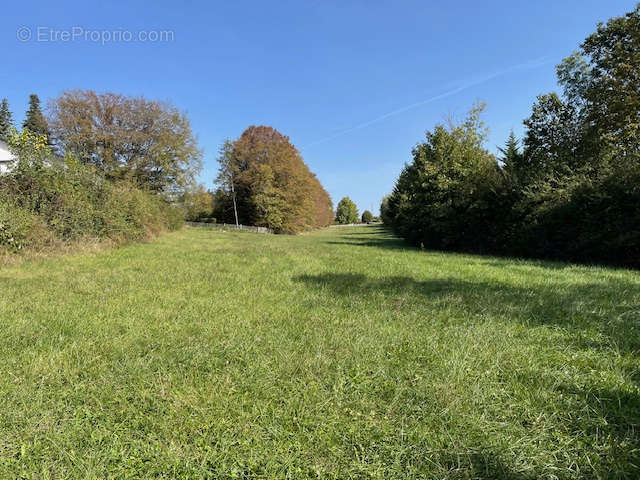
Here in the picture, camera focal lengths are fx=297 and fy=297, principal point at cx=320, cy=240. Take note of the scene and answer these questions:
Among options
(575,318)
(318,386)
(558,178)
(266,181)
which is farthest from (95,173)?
(266,181)

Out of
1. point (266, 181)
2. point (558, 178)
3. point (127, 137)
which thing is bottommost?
point (558, 178)

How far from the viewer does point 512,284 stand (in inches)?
224

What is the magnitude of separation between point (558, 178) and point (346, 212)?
74.0 meters

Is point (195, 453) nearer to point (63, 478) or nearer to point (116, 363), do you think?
point (63, 478)

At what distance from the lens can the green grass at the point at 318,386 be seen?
1.67 m

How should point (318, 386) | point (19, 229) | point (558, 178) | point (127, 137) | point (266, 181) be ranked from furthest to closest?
point (266, 181) < point (127, 137) < point (558, 178) < point (19, 229) < point (318, 386)

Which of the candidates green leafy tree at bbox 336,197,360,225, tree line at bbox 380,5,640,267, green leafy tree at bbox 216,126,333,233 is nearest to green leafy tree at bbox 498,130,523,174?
tree line at bbox 380,5,640,267

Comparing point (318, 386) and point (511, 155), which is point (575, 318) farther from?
point (511, 155)

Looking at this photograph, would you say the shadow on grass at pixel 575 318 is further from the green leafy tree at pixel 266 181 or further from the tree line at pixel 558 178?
the green leafy tree at pixel 266 181

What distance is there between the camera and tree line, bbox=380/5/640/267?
9.51 m

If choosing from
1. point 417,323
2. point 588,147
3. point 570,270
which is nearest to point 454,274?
point 570,270

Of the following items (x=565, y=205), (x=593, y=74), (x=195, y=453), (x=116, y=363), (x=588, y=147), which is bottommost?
(x=195, y=453)

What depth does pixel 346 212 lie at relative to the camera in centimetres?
8556

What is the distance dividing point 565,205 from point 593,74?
7.74m
